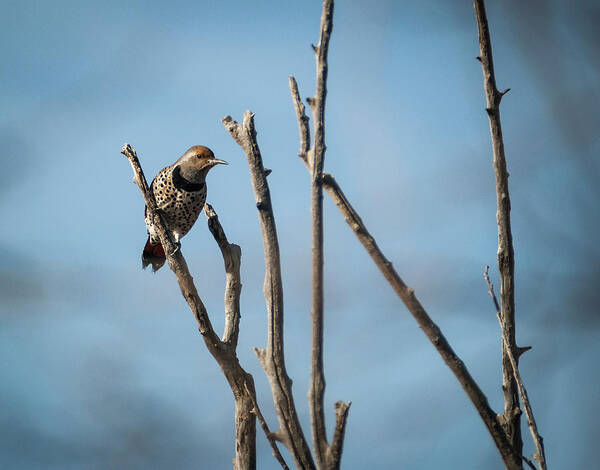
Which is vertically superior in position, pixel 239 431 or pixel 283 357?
pixel 239 431

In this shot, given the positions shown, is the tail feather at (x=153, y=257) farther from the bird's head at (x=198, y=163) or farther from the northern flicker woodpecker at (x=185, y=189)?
the bird's head at (x=198, y=163)

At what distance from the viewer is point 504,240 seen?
1425 millimetres

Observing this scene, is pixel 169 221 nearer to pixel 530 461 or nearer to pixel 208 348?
pixel 208 348

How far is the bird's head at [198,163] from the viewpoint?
3.04 metres

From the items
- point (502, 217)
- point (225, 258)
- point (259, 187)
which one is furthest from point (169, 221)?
point (502, 217)

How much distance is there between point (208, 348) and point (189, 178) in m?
1.12

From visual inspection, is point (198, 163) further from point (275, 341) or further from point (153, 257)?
point (275, 341)

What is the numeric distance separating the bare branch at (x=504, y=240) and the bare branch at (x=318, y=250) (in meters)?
0.35

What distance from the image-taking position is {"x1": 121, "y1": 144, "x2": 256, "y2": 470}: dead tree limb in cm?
206

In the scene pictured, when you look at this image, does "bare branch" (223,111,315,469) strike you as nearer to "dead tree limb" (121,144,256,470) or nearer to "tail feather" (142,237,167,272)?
"dead tree limb" (121,144,256,470)

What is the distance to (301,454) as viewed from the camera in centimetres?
133

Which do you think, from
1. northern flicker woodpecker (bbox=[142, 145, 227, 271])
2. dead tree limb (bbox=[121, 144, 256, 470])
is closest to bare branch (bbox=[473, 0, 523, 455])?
dead tree limb (bbox=[121, 144, 256, 470])

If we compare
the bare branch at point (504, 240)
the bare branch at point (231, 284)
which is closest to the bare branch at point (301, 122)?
the bare branch at point (504, 240)

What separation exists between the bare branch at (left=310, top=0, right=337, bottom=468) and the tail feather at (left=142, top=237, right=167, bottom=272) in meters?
2.21
